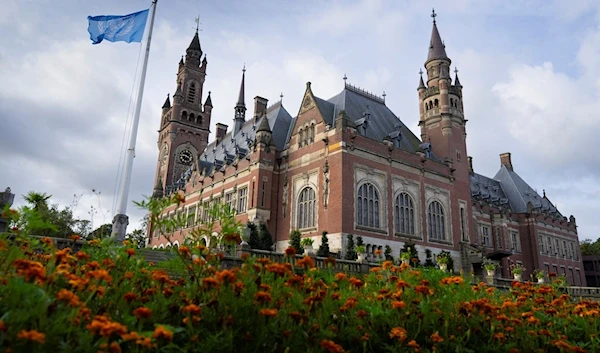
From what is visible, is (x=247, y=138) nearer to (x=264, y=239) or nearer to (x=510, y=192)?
(x=264, y=239)

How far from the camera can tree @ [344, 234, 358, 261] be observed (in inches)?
1123

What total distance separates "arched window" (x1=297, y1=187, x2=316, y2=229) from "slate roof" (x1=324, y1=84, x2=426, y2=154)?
19.8ft

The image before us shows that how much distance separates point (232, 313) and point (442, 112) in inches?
1569

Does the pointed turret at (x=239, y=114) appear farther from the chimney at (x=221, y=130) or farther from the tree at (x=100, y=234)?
the tree at (x=100, y=234)

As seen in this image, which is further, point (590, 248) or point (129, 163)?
point (590, 248)

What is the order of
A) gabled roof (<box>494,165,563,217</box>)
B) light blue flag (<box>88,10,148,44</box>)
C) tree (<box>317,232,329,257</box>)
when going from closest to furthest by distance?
light blue flag (<box>88,10,148,44</box>)
tree (<box>317,232,329,257</box>)
gabled roof (<box>494,165,563,217</box>)

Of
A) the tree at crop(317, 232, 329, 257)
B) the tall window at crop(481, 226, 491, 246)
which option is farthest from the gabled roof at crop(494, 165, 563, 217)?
the tree at crop(317, 232, 329, 257)

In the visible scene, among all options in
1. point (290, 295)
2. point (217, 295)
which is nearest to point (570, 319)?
point (290, 295)

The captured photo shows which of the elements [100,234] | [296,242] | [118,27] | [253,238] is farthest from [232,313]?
[253,238]

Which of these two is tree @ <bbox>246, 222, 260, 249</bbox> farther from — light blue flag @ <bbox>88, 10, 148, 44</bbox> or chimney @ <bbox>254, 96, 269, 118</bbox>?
chimney @ <bbox>254, 96, 269, 118</bbox>

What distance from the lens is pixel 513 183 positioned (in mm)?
Answer: 64062

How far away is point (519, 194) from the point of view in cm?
6191

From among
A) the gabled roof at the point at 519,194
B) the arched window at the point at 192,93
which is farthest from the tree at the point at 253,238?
the gabled roof at the point at 519,194

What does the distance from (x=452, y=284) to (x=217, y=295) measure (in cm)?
382
